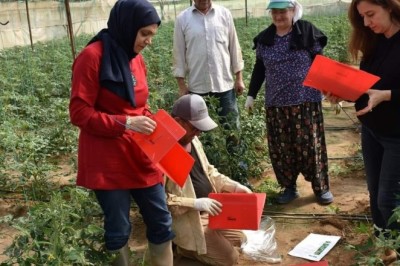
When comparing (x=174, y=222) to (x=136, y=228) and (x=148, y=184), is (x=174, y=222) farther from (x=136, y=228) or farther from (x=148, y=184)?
(x=136, y=228)

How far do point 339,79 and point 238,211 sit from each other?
0.85 meters

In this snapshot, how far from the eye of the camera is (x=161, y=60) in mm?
7492

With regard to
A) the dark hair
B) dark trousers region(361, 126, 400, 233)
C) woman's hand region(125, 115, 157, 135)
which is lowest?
dark trousers region(361, 126, 400, 233)

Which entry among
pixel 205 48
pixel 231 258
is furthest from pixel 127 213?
pixel 205 48

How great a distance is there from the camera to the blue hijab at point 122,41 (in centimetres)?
195

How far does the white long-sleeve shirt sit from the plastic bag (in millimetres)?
1135

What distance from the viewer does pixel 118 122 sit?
1.97m

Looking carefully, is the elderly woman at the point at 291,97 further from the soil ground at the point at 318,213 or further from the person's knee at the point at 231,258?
the person's knee at the point at 231,258

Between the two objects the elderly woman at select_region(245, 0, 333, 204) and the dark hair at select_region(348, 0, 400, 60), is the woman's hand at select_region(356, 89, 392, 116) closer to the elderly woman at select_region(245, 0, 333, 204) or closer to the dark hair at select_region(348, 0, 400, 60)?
the dark hair at select_region(348, 0, 400, 60)

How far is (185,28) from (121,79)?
1728 mm

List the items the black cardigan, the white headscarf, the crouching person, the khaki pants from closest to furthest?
the black cardigan → the crouching person → the khaki pants → the white headscarf

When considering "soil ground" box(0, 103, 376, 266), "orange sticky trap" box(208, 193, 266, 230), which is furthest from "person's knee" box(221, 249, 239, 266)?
"orange sticky trap" box(208, 193, 266, 230)

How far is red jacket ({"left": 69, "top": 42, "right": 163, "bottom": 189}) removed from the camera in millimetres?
1947

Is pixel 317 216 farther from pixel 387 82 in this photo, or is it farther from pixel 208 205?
pixel 387 82
